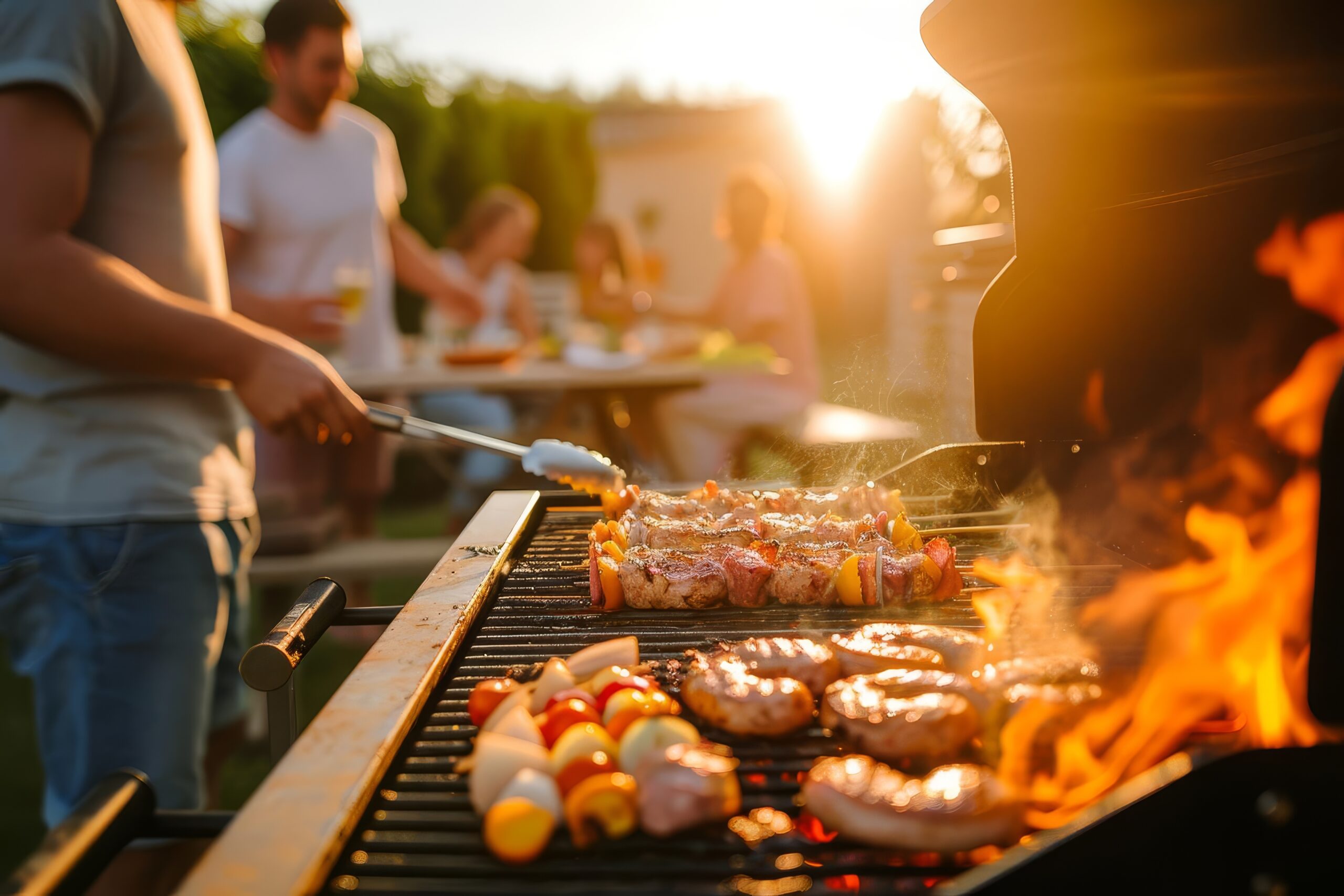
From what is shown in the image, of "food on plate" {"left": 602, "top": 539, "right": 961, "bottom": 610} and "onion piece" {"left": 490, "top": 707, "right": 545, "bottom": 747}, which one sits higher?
"food on plate" {"left": 602, "top": 539, "right": 961, "bottom": 610}

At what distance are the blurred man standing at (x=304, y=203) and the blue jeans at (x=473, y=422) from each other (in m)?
1.86

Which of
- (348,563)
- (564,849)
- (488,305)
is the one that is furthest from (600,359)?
(564,849)

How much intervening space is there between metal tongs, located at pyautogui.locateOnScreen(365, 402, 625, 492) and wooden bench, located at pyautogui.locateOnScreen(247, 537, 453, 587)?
2713mm

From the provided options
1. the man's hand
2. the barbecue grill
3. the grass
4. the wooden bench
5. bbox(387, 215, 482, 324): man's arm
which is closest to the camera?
the barbecue grill

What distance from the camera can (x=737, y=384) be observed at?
6.89 metres

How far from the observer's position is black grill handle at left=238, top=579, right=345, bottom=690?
5.02 feet

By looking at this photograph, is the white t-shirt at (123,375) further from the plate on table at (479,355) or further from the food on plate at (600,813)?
the plate on table at (479,355)

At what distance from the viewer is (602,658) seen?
1594mm

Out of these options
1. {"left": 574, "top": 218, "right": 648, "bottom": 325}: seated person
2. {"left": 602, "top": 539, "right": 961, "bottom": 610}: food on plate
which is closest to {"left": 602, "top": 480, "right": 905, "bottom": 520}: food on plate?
{"left": 602, "top": 539, "right": 961, "bottom": 610}: food on plate

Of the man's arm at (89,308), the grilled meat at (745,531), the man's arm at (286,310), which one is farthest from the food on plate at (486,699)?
the man's arm at (286,310)

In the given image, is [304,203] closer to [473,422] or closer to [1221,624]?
[473,422]

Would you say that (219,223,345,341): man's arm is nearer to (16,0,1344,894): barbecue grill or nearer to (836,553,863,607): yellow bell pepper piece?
(16,0,1344,894): barbecue grill

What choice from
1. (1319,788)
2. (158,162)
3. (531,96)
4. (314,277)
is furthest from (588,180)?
(1319,788)

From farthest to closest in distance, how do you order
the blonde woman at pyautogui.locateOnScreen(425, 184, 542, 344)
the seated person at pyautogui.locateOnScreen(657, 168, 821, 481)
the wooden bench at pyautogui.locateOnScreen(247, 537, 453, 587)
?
the blonde woman at pyautogui.locateOnScreen(425, 184, 542, 344)
the seated person at pyautogui.locateOnScreen(657, 168, 821, 481)
the wooden bench at pyautogui.locateOnScreen(247, 537, 453, 587)
